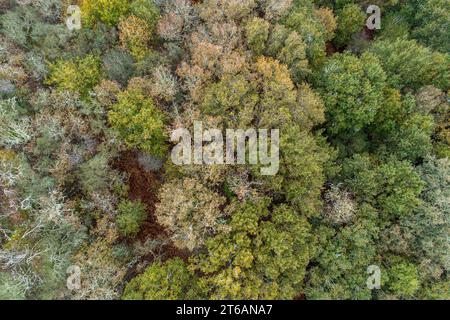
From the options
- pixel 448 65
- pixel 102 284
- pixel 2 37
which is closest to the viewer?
pixel 102 284

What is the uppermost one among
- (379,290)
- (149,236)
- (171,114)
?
(171,114)

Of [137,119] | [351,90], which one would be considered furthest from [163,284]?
[351,90]

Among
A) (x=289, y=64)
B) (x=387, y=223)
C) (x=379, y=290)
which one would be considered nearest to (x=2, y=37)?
(x=289, y=64)

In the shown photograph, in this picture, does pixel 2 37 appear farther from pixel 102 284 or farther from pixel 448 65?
pixel 448 65

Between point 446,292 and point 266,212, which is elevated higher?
point 266,212

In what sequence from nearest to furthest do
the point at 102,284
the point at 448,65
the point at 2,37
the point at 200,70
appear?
the point at 102,284, the point at 200,70, the point at 2,37, the point at 448,65

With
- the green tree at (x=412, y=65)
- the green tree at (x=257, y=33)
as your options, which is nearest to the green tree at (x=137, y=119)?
the green tree at (x=257, y=33)

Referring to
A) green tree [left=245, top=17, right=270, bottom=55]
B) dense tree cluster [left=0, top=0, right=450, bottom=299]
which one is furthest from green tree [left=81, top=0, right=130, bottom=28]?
green tree [left=245, top=17, right=270, bottom=55]

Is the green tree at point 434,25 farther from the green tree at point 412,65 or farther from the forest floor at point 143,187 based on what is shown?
the forest floor at point 143,187
